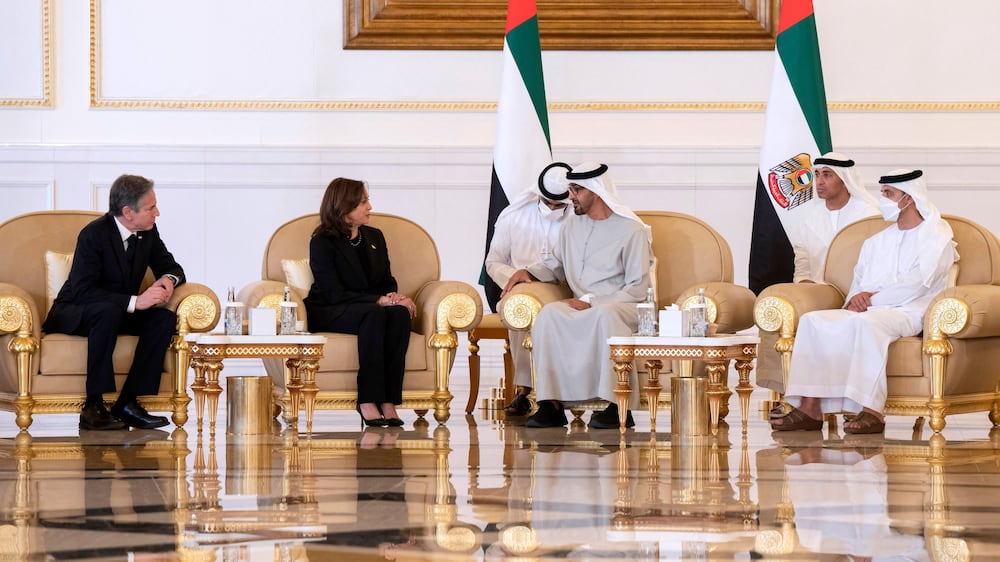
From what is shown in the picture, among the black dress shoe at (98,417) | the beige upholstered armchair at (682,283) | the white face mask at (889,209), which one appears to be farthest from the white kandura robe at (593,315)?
the black dress shoe at (98,417)

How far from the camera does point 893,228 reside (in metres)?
6.20

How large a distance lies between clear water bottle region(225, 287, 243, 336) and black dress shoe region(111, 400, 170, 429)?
582 millimetres

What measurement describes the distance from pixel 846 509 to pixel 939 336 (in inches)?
94.5

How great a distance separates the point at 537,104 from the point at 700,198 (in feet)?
4.49

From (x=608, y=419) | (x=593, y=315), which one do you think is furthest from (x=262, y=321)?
(x=608, y=419)

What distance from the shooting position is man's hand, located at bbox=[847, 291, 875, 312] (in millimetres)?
5996

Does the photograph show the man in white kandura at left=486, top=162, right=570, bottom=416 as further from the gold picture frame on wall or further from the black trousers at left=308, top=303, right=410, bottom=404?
the gold picture frame on wall

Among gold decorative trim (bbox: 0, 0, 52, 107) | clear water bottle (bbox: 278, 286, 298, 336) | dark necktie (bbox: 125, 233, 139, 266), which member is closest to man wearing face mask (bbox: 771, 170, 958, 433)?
clear water bottle (bbox: 278, 286, 298, 336)

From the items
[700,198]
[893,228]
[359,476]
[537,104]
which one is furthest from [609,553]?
[700,198]

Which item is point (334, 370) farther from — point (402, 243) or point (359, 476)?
point (359, 476)

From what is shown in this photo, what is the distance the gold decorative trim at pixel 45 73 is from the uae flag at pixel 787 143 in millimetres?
4448

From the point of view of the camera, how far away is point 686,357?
18.0 ft

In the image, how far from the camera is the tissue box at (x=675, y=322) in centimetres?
550

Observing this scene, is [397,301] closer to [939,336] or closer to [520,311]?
[520,311]
